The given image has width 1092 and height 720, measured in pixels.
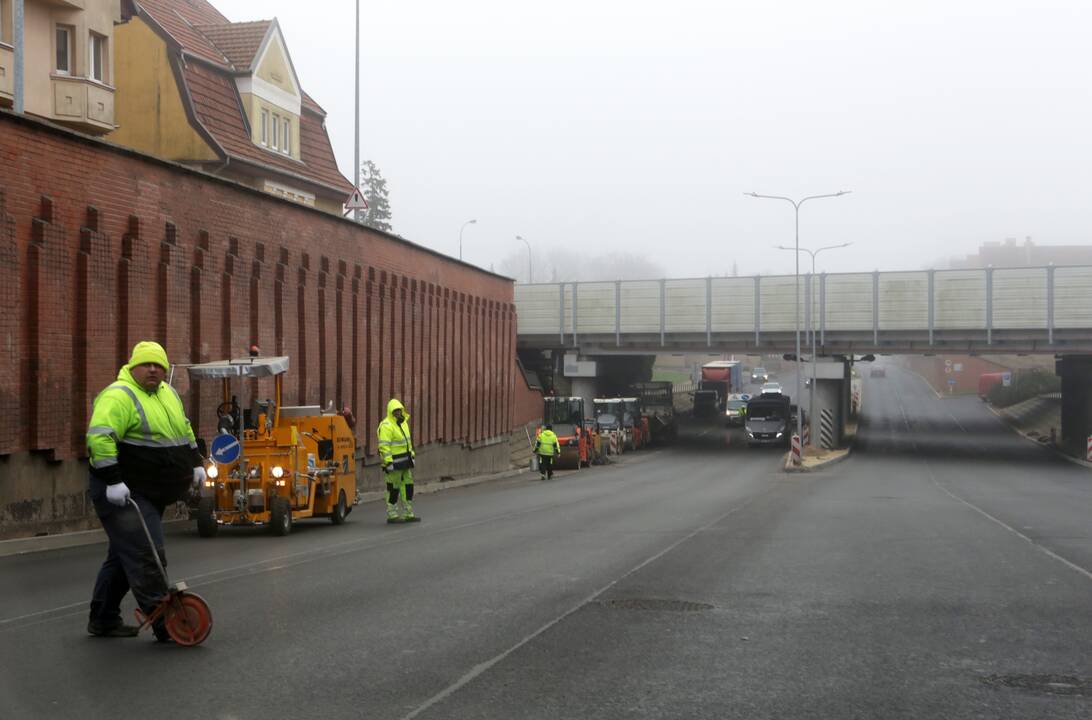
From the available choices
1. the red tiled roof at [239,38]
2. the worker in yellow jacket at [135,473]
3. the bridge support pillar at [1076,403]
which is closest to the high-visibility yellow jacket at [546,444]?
the red tiled roof at [239,38]

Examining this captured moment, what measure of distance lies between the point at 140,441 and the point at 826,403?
188ft

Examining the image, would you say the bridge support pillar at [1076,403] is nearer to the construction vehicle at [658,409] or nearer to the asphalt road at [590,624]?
the construction vehicle at [658,409]

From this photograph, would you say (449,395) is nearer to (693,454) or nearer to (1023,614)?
(693,454)

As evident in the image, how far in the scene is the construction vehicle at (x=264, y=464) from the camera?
55.1ft

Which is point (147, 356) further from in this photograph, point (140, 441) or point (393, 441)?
point (393, 441)

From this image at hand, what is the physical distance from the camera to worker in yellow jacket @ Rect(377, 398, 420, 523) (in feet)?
60.8

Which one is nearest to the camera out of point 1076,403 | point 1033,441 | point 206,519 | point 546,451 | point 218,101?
point 206,519

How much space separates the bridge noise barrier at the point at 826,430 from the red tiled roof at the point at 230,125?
30.2 meters

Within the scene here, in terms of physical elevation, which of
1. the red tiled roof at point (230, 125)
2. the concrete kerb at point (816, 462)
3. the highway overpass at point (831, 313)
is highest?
the red tiled roof at point (230, 125)

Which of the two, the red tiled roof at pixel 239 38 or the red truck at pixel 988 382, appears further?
the red truck at pixel 988 382

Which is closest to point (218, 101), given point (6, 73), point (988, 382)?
point (6, 73)

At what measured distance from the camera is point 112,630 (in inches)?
325

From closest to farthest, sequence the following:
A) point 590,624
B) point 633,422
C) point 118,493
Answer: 1. point 118,493
2. point 590,624
3. point 633,422

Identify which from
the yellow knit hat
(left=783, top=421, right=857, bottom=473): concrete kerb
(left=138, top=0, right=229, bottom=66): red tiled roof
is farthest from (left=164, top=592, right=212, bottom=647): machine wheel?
(left=783, top=421, right=857, bottom=473): concrete kerb
